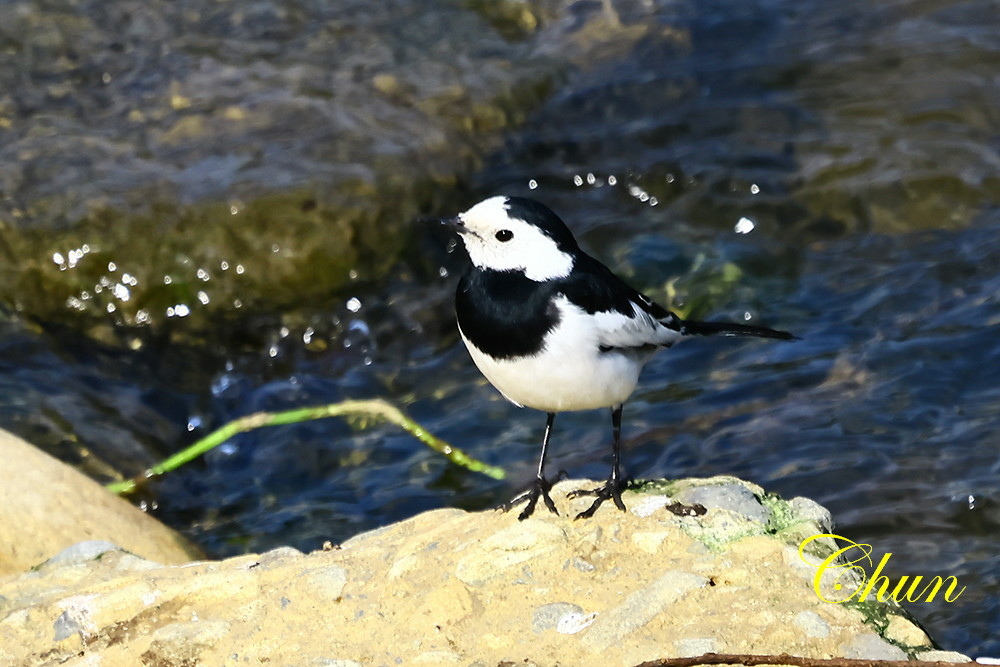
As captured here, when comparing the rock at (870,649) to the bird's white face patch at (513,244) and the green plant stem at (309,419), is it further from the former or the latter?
the green plant stem at (309,419)

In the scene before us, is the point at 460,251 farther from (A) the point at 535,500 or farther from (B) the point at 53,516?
(A) the point at 535,500

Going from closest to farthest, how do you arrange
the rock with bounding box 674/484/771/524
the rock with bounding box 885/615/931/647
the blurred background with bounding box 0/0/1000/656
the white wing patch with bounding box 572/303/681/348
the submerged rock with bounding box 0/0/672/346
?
1. the rock with bounding box 885/615/931/647
2. the rock with bounding box 674/484/771/524
3. the white wing patch with bounding box 572/303/681/348
4. the blurred background with bounding box 0/0/1000/656
5. the submerged rock with bounding box 0/0/672/346

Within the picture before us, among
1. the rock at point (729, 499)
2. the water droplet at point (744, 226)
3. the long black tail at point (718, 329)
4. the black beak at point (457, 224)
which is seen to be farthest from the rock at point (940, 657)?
the water droplet at point (744, 226)

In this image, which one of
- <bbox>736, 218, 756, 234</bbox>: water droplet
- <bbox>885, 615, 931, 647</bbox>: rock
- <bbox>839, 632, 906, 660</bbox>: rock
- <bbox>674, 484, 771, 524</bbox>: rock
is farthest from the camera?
<bbox>736, 218, 756, 234</bbox>: water droplet

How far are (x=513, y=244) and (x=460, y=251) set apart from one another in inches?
149

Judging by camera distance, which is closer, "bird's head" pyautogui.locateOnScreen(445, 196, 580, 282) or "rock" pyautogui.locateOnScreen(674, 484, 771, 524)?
"rock" pyautogui.locateOnScreen(674, 484, 771, 524)

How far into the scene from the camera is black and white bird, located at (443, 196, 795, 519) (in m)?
4.04

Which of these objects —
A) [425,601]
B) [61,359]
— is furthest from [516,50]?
[425,601]

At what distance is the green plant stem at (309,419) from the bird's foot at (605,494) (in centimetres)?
202

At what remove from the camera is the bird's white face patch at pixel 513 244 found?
4.14 meters

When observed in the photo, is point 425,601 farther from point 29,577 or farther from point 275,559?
point 29,577

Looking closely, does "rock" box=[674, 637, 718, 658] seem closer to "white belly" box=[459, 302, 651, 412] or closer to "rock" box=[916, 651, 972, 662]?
"rock" box=[916, 651, 972, 662]

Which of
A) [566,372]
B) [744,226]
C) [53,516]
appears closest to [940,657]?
[566,372]

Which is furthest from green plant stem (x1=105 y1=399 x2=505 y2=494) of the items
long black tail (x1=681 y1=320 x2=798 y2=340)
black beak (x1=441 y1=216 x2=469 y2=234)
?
black beak (x1=441 y1=216 x2=469 y2=234)
